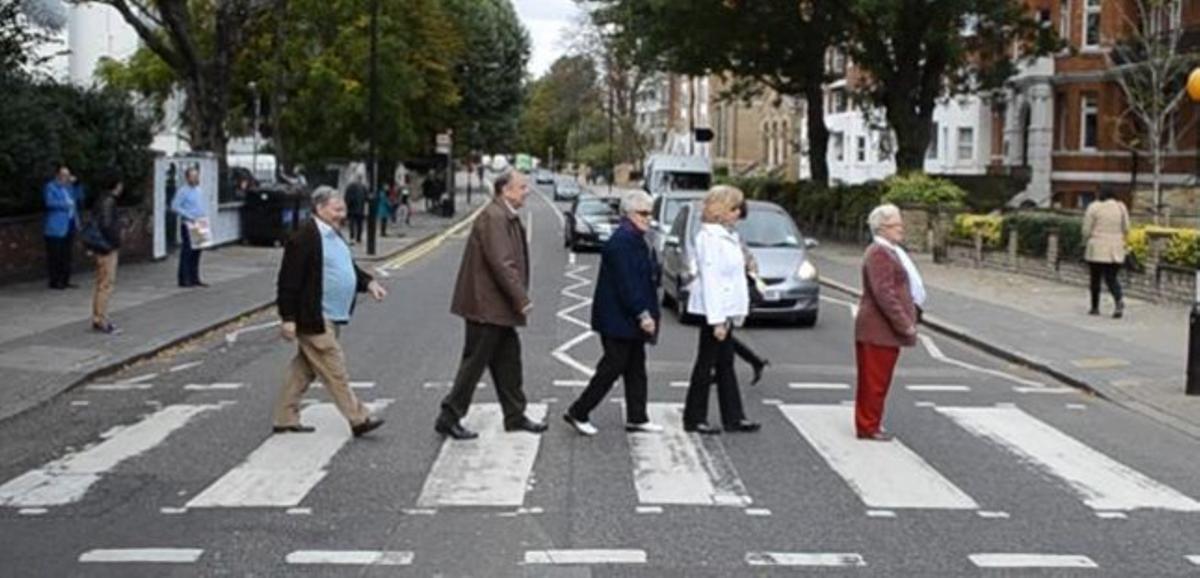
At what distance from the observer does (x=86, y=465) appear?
9.61 metres

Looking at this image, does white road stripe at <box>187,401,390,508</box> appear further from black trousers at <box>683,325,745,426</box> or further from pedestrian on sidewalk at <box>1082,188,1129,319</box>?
pedestrian on sidewalk at <box>1082,188,1129,319</box>

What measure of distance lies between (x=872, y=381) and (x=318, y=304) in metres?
3.78

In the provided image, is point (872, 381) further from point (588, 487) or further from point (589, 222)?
point (589, 222)

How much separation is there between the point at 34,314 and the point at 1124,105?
118 ft

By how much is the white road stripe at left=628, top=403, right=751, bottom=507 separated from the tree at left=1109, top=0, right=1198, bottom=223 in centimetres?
2974

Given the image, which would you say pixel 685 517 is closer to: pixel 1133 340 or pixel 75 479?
pixel 75 479

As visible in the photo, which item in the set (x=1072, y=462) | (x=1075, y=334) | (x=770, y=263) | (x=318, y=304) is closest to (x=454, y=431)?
(x=318, y=304)

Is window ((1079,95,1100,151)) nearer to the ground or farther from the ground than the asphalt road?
farther from the ground

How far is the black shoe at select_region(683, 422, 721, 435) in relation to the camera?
1083cm

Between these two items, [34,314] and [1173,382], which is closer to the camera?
[1173,382]

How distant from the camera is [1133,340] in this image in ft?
57.4

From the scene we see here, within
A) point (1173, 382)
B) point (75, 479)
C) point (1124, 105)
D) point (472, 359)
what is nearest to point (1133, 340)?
point (1173, 382)

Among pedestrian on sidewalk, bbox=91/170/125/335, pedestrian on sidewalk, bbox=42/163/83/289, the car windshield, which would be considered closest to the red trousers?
pedestrian on sidewalk, bbox=91/170/125/335

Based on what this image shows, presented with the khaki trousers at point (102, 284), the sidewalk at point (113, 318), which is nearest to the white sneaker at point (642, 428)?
the sidewalk at point (113, 318)
